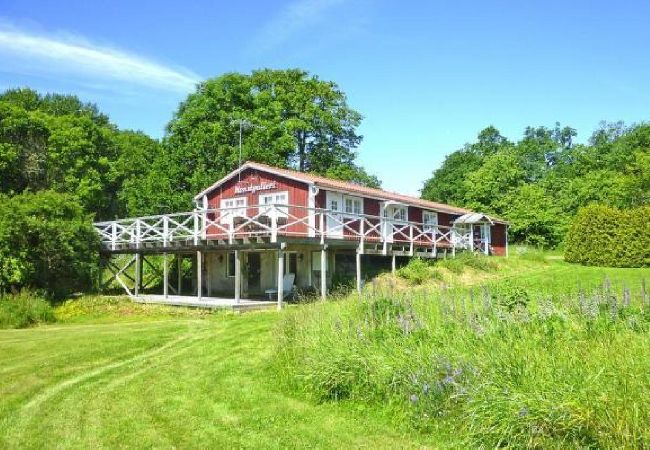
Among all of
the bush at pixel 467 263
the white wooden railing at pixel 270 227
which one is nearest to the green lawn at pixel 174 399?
the white wooden railing at pixel 270 227

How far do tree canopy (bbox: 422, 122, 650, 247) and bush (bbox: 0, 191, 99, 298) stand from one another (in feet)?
108

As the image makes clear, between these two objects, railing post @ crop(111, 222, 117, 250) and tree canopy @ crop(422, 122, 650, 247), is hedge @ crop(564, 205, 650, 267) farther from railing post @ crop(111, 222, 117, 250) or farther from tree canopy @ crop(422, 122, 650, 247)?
railing post @ crop(111, 222, 117, 250)

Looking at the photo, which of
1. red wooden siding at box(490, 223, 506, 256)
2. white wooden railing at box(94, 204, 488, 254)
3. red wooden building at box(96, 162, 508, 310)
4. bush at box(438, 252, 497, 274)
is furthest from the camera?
red wooden siding at box(490, 223, 506, 256)

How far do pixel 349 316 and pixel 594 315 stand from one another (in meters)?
3.54

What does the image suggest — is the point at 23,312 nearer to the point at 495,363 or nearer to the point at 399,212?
the point at 495,363

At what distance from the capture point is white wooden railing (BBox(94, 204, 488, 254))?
19953 mm

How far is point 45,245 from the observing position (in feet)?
68.0

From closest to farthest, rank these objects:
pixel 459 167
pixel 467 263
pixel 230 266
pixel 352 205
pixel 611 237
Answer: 1. pixel 467 263
2. pixel 352 205
3. pixel 230 266
4. pixel 611 237
5. pixel 459 167

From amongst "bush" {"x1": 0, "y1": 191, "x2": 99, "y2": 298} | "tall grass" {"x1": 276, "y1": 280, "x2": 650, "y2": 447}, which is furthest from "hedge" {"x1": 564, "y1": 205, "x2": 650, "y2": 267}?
"bush" {"x1": 0, "y1": 191, "x2": 99, "y2": 298}

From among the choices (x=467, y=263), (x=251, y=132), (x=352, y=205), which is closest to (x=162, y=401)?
(x=352, y=205)

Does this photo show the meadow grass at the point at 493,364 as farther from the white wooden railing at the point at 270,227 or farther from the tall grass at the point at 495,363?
the white wooden railing at the point at 270,227

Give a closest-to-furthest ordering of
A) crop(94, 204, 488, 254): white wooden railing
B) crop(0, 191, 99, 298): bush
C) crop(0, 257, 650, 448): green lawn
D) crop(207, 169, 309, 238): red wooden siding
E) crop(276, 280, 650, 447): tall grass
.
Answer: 1. crop(276, 280, 650, 447): tall grass
2. crop(0, 257, 650, 448): green lawn
3. crop(0, 191, 99, 298): bush
4. crop(94, 204, 488, 254): white wooden railing
5. crop(207, 169, 309, 238): red wooden siding

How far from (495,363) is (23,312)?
607 inches

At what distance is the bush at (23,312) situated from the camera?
16.2 m
